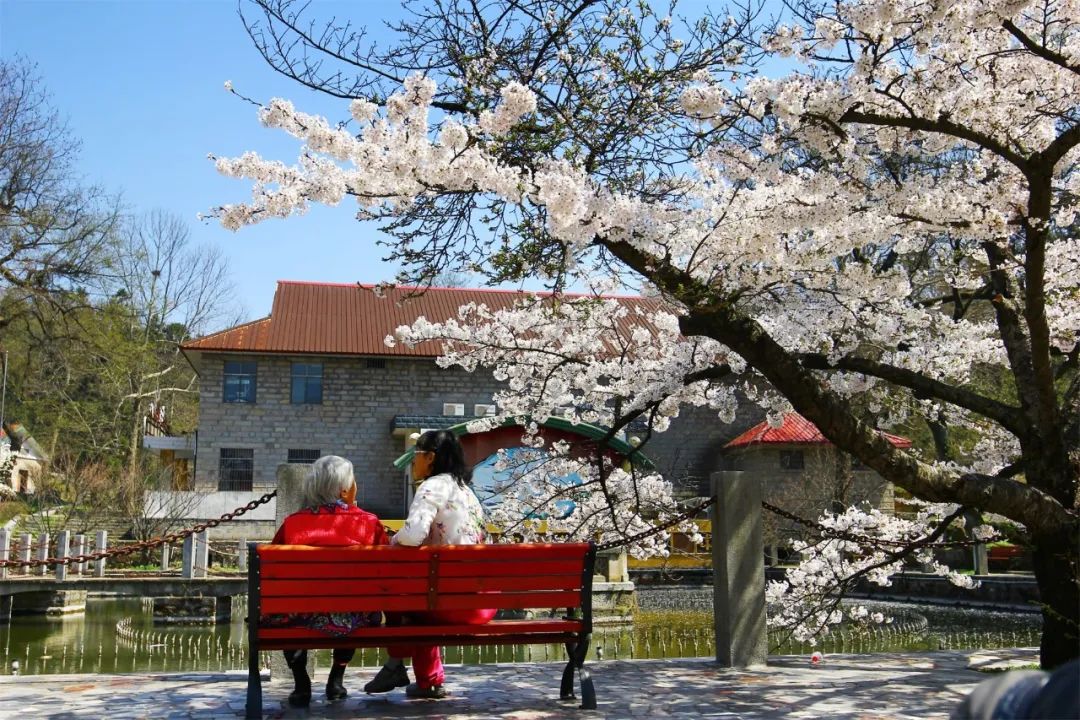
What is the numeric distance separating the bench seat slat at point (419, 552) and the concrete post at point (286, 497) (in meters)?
1.33

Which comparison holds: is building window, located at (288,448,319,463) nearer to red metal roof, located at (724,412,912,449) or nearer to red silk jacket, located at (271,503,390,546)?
red metal roof, located at (724,412,912,449)

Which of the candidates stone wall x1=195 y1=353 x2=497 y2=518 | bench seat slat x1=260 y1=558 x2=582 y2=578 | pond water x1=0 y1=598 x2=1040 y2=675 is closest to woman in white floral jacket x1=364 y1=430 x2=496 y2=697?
bench seat slat x1=260 y1=558 x2=582 y2=578

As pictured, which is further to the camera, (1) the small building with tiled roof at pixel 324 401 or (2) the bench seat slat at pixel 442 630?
(1) the small building with tiled roof at pixel 324 401

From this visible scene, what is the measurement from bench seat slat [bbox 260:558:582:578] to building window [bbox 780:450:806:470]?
27259 mm

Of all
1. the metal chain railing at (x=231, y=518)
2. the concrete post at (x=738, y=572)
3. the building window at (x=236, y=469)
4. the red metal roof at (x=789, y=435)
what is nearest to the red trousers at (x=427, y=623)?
the metal chain railing at (x=231, y=518)

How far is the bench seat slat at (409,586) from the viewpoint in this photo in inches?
199

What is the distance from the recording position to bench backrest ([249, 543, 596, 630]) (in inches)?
198

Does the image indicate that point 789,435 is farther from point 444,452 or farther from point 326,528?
point 326,528

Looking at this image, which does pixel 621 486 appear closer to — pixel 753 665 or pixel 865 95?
pixel 753 665

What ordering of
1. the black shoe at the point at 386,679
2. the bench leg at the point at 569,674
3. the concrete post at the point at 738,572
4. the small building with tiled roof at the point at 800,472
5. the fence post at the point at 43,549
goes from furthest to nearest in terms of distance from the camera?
1. the small building with tiled roof at the point at 800,472
2. the fence post at the point at 43,549
3. the concrete post at the point at 738,572
4. the black shoe at the point at 386,679
5. the bench leg at the point at 569,674

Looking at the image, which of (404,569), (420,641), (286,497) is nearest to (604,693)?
(420,641)

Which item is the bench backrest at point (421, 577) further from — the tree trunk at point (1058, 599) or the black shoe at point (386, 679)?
the tree trunk at point (1058, 599)

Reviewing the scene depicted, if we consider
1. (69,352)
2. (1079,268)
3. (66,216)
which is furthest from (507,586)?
(69,352)

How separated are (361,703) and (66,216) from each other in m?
26.7
